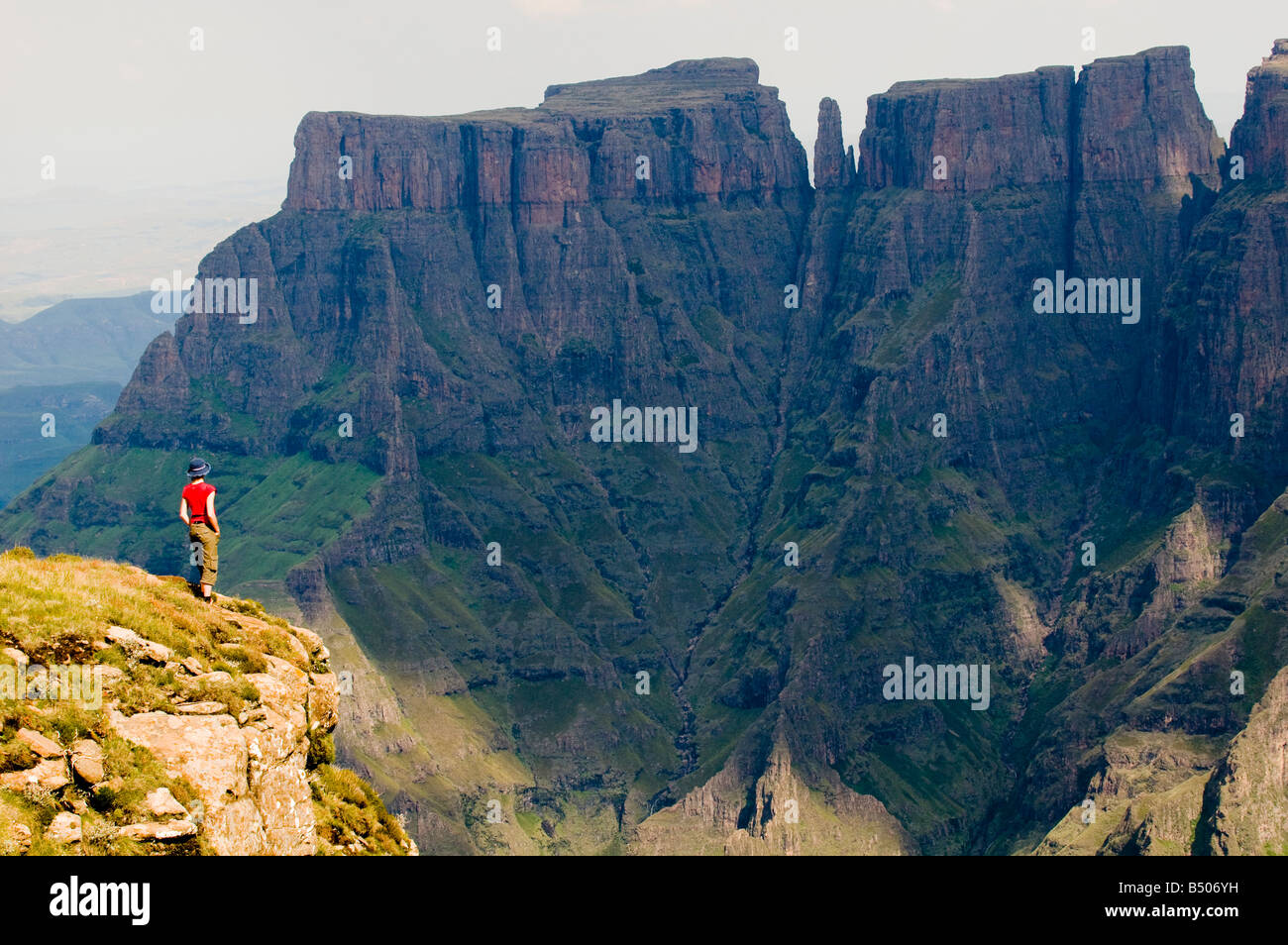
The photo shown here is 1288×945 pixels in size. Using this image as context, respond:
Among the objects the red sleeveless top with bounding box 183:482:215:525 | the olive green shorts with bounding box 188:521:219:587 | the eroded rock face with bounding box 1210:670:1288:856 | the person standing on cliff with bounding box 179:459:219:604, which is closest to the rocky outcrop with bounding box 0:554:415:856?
the olive green shorts with bounding box 188:521:219:587

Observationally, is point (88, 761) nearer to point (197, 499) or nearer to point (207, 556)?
point (207, 556)

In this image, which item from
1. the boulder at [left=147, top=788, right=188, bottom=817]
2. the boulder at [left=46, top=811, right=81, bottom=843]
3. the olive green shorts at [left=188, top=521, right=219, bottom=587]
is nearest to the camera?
the boulder at [left=46, top=811, right=81, bottom=843]

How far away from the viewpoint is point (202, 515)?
5784cm

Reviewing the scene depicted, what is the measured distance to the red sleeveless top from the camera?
2242 inches

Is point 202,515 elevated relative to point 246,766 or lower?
elevated

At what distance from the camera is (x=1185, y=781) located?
641ft

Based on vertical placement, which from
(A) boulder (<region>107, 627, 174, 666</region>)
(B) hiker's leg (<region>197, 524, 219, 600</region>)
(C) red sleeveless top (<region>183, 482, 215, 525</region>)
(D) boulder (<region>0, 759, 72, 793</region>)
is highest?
(C) red sleeveless top (<region>183, 482, 215, 525</region>)

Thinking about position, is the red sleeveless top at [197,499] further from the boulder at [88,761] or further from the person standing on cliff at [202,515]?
the boulder at [88,761]

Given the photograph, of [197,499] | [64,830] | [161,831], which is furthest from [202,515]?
[64,830]

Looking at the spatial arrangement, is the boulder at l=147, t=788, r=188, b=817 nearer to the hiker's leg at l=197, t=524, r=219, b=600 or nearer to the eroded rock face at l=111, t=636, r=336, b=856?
the eroded rock face at l=111, t=636, r=336, b=856

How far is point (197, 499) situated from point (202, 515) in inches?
30.7
